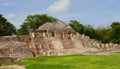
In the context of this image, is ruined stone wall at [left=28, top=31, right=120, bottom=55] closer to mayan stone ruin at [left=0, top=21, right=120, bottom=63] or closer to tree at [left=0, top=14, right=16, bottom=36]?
mayan stone ruin at [left=0, top=21, right=120, bottom=63]

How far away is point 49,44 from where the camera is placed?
1823 inches

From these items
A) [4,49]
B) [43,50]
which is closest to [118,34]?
[43,50]

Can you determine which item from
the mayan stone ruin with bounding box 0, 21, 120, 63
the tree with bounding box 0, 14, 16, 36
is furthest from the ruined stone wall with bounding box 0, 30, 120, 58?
the tree with bounding box 0, 14, 16, 36

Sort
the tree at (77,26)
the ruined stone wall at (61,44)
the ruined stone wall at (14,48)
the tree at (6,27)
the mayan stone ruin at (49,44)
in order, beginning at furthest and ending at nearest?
the tree at (77,26) < the tree at (6,27) < the ruined stone wall at (61,44) < the mayan stone ruin at (49,44) < the ruined stone wall at (14,48)

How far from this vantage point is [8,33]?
6950 centimetres

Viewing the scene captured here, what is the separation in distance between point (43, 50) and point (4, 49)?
528 cm

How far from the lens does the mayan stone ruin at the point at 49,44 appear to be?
136 ft

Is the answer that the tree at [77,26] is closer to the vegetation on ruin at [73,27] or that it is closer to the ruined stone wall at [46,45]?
the vegetation on ruin at [73,27]

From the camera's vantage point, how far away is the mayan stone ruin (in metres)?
41.5

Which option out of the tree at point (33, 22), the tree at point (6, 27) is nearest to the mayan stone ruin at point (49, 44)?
the tree at point (6, 27)

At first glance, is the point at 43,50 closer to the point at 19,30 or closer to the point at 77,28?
the point at 77,28

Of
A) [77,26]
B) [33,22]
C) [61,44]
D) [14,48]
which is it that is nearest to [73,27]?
[77,26]

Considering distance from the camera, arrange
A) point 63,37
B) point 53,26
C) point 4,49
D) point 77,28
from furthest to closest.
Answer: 1. point 77,28
2. point 53,26
3. point 63,37
4. point 4,49

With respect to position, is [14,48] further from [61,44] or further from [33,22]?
[33,22]
